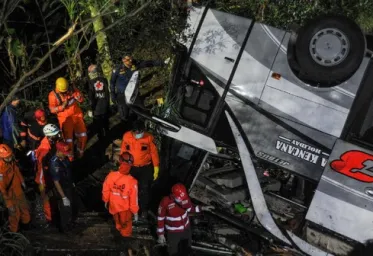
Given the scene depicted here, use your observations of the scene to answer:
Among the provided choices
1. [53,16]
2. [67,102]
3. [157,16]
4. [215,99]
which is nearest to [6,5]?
[215,99]

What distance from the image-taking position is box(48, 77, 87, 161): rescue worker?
7.57 m

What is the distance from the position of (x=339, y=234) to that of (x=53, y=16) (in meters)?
8.14

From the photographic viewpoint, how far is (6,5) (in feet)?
8.03

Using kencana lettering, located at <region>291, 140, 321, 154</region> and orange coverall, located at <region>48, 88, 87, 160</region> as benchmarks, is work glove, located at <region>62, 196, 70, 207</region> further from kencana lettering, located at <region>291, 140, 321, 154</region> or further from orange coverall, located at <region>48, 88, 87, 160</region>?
kencana lettering, located at <region>291, 140, 321, 154</region>

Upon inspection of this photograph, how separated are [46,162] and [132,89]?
2357mm

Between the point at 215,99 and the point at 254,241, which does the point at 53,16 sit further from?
the point at 254,241

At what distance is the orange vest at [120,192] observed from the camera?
5.91m

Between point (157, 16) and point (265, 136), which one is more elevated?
point (157, 16)

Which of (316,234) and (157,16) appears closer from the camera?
(316,234)

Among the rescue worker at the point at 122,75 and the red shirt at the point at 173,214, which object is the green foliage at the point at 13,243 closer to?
the red shirt at the point at 173,214

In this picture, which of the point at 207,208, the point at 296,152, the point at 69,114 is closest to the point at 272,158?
the point at 296,152

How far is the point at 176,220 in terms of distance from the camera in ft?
19.0

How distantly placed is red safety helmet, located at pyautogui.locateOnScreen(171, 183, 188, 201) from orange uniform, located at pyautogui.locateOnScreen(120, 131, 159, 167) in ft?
3.92

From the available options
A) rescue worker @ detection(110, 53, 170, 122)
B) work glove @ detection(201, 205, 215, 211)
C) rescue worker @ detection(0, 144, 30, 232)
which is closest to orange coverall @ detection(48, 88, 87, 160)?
rescue worker @ detection(110, 53, 170, 122)
